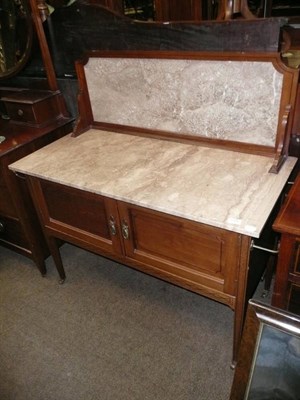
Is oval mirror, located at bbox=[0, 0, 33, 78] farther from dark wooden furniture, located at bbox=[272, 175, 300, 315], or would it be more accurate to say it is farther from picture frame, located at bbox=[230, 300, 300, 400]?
picture frame, located at bbox=[230, 300, 300, 400]

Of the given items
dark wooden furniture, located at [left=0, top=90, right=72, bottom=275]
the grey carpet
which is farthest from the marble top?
the grey carpet

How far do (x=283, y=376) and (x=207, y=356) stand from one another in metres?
0.52

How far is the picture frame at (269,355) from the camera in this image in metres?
0.81

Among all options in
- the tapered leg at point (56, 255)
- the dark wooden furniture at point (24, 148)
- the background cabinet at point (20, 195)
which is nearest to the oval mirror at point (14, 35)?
the dark wooden furniture at point (24, 148)

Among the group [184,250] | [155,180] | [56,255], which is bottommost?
[56,255]

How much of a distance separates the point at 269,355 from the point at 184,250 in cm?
40

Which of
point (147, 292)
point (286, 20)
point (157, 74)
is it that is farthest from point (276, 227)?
point (147, 292)

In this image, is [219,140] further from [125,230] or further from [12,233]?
[12,233]

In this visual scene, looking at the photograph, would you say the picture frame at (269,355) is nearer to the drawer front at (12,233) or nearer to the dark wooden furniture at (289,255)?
the dark wooden furniture at (289,255)

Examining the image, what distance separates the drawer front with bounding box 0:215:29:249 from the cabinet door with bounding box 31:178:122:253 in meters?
0.28

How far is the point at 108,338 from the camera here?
1.41 m

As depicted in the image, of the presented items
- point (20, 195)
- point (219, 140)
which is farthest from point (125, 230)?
point (20, 195)

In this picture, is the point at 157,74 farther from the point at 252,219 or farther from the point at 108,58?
the point at 252,219

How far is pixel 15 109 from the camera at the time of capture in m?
1.65
